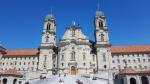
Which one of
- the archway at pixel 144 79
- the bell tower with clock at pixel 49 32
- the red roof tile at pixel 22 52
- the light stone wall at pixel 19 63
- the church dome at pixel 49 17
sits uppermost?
the church dome at pixel 49 17

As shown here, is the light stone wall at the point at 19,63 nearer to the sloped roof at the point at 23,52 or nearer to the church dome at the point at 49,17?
the sloped roof at the point at 23,52

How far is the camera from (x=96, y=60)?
8781cm

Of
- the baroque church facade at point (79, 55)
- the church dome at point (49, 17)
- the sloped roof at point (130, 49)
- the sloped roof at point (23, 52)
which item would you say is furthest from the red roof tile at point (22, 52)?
the sloped roof at point (130, 49)

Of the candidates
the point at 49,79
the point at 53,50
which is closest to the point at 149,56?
the point at 53,50

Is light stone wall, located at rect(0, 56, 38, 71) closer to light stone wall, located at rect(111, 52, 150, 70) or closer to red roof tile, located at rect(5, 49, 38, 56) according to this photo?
red roof tile, located at rect(5, 49, 38, 56)

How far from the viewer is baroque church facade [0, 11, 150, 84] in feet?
282

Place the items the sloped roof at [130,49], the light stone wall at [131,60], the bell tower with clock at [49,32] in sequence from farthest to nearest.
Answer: the sloped roof at [130,49], the bell tower with clock at [49,32], the light stone wall at [131,60]

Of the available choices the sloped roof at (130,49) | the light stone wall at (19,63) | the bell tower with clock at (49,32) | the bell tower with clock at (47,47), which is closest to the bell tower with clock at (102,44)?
the sloped roof at (130,49)

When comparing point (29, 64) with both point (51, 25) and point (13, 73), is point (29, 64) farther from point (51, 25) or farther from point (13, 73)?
point (13, 73)

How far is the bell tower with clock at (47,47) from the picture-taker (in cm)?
8850

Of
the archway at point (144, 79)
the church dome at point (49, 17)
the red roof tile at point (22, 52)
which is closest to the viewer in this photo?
the archway at point (144, 79)

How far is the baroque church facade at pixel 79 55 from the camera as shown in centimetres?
8581

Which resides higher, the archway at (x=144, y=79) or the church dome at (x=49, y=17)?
the church dome at (x=49, y=17)

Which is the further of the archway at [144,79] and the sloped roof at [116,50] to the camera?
the sloped roof at [116,50]
